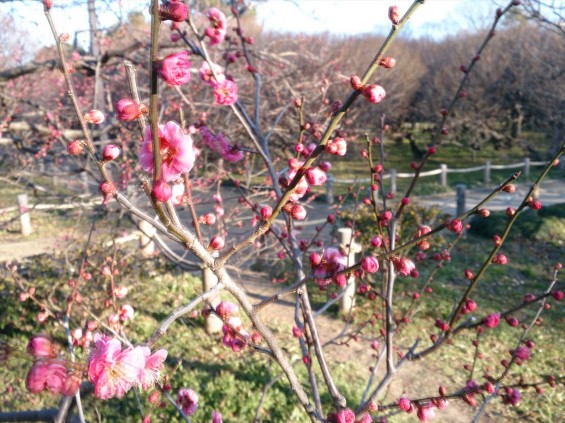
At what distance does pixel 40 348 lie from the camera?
773 mm

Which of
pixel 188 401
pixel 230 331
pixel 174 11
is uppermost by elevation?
pixel 174 11

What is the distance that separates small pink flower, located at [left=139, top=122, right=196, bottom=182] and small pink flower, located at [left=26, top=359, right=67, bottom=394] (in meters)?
0.36

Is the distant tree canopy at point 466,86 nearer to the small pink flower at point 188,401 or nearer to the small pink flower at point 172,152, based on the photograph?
the small pink flower at point 188,401

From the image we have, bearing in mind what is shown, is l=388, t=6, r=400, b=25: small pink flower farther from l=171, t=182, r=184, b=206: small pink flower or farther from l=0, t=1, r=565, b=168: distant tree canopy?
l=0, t=1, r=565, b=168: distant tree canopy

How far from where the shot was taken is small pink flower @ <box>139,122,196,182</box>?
84 cm

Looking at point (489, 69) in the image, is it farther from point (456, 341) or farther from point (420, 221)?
point (456, 341)

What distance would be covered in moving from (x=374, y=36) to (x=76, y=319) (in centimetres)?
2256

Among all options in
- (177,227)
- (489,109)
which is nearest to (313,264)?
(177,227)

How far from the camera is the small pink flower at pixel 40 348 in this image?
769 mm

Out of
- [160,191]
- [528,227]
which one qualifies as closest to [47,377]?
[160,191]

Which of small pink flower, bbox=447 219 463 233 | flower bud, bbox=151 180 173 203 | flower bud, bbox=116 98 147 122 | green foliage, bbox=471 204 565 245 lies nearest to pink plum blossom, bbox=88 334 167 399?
flower bud, bbox=151 180 173 203

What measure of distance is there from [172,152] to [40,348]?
0.39 metres

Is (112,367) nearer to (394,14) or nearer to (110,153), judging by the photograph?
(110,153)

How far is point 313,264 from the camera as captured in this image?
3.68 feet
